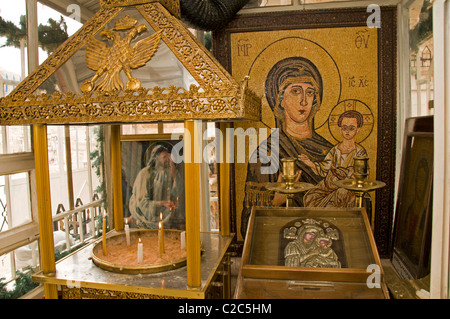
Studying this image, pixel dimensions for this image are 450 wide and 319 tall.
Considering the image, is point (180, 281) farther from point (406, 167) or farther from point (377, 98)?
point (377, 98)

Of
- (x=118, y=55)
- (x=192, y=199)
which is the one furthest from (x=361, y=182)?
(x=118, y=55)

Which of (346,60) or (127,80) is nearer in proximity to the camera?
(127,80)

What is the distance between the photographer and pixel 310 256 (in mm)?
1876

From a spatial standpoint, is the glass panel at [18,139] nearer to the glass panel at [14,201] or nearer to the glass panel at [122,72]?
the glass panel at [14,201]

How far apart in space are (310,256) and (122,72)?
1.56 metres

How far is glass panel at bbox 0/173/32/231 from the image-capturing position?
92.9 inches

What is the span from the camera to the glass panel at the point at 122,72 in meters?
1.93

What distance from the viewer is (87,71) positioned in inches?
82.2

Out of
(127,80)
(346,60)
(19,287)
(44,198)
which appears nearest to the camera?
(127,80)

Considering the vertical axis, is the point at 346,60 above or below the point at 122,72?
above

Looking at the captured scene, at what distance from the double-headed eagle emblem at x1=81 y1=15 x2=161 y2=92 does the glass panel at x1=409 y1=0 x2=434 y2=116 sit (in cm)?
207

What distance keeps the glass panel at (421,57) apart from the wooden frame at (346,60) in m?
0.16

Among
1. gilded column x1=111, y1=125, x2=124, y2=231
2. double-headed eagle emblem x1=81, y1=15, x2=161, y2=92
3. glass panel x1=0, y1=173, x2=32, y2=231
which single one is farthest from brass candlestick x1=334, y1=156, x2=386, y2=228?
glass panel x1=0, y1=173, x2=32, y2=231

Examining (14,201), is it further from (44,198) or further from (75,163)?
(75,163)
